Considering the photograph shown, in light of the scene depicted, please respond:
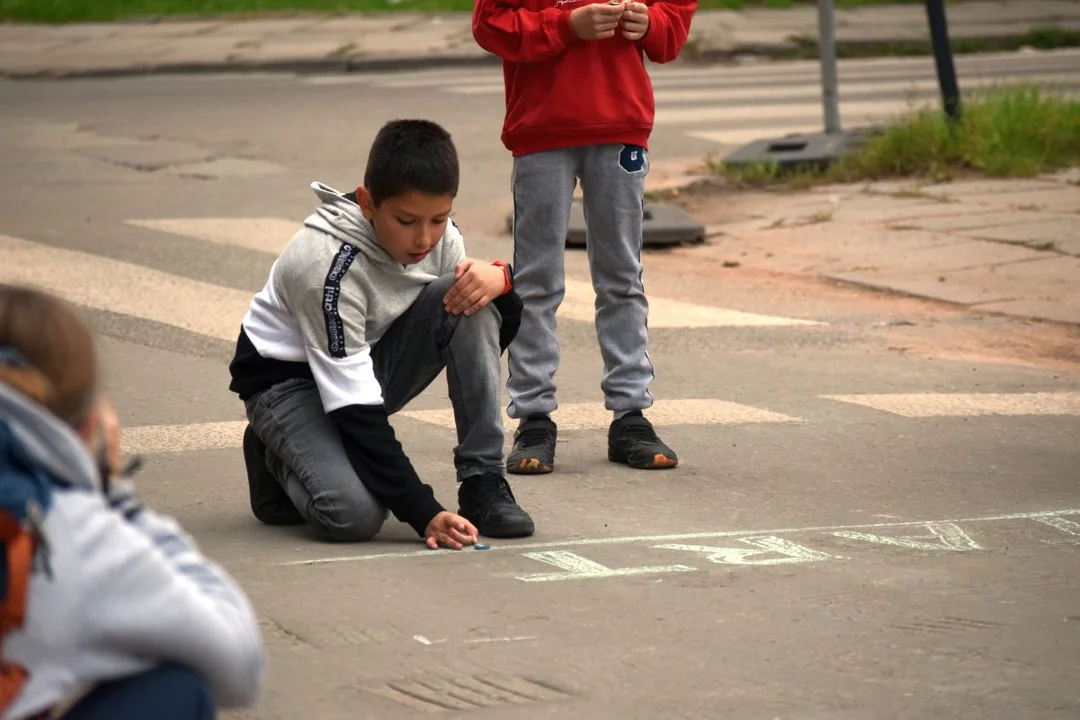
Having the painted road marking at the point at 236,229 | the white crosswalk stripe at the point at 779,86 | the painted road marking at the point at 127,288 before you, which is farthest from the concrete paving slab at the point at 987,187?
the painted road marking at the point at 127,288

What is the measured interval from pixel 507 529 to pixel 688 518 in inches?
21.8

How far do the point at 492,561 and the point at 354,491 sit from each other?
1.26 feet

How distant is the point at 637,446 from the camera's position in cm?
554

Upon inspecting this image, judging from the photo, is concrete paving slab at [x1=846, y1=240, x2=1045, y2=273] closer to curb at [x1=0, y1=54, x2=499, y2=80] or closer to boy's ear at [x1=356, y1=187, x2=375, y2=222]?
boy's ear at [x1=356, y1=187, x2=375, y2=222]

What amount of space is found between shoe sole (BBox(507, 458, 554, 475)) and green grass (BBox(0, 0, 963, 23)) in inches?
774

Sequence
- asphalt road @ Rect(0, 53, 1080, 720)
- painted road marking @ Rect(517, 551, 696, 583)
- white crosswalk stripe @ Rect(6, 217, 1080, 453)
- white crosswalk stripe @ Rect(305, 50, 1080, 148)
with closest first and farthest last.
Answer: asphalt road @ Rect(0, 53, 1080, 720)
painted road marking @ Rect(517, 551, 696, 583)
white crosswalk stripe @ Rect(6, 217, 1080, 453)
white crosswalk stripe @ Rect(305, 50, 1080, 148)

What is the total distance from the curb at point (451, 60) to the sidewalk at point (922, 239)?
9091mm

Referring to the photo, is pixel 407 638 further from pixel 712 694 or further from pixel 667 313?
pixel 667 313

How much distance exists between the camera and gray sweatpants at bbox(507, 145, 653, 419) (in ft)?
18.2

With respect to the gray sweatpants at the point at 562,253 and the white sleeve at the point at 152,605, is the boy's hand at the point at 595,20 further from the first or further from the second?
the white sleeve at the point at 152,605

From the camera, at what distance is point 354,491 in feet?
14.8

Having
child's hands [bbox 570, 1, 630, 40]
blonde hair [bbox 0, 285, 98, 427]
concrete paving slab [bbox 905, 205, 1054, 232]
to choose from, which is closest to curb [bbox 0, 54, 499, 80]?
concrete paving slab [bbox 905, 205, 1054, 232]

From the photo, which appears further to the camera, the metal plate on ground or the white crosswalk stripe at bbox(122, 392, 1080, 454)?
the metal plate on ground

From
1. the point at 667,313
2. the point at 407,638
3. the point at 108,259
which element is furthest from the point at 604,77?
the point at 108,259
